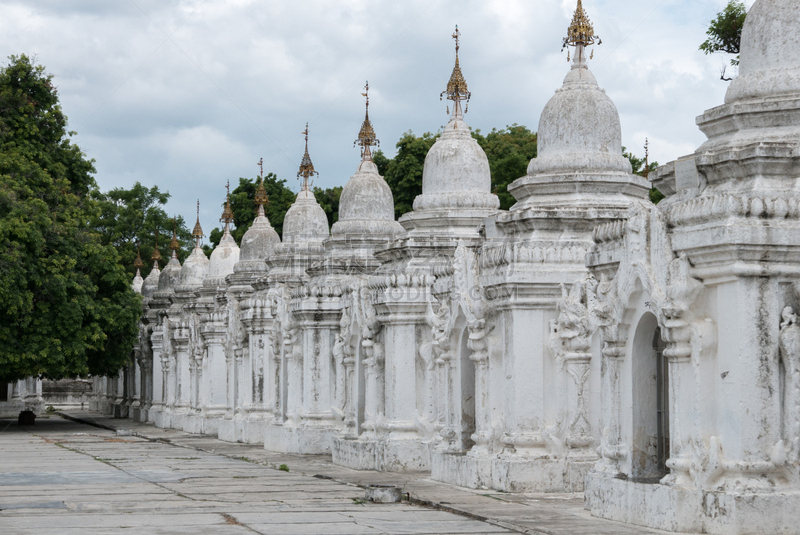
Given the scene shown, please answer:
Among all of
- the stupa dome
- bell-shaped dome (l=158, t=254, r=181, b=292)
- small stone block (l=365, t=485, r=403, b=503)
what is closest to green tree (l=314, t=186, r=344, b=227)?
bell-shaped dome (l=158, t=254, r=181, b=292)

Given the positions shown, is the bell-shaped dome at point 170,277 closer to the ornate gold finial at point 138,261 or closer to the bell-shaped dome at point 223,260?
the bell-shaped dome at point 223,260

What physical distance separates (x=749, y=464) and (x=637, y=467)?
1.88 metres

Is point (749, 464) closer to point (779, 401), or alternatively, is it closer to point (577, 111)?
point (779, 401)

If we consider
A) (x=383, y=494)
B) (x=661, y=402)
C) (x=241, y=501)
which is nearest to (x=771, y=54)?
(x=661, y=402)

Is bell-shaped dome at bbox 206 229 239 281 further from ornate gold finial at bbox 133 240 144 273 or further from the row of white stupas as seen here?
ornate gold finial at bbox 133 240 144 273

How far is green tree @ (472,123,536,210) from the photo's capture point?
38.5 meters

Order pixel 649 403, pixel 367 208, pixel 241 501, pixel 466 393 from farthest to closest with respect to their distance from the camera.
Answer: pixel 367 208 < pixel 466 393 < pixel 241 501 < pixel 649 403

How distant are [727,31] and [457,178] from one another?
14203 mm

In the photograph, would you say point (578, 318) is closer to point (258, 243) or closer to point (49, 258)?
point (258, 243)

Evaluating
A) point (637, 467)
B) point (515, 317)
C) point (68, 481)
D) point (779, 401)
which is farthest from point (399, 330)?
point (779, 401)

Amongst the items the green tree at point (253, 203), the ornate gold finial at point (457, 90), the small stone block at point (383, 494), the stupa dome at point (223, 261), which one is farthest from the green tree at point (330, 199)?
the small stone block at point (383, 494)

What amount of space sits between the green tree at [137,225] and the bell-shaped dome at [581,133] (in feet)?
148

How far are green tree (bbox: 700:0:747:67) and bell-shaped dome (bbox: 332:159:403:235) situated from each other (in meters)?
11.6

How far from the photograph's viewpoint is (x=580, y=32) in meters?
16.7
